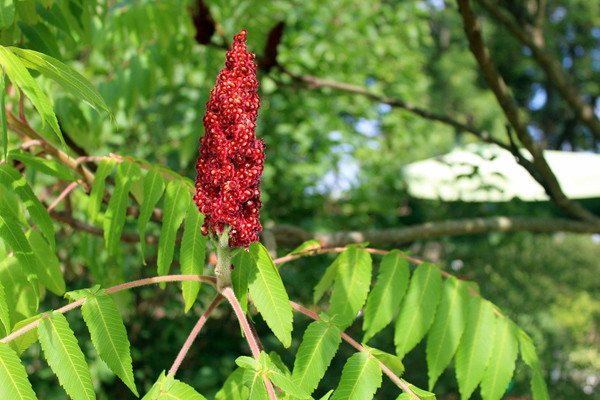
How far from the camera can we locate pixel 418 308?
74.5 inches

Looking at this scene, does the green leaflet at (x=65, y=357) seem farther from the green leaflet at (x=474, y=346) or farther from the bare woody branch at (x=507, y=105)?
the bare woody branch at (x=507, y=105)

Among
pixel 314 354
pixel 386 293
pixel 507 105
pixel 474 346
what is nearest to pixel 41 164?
pixel 314 354

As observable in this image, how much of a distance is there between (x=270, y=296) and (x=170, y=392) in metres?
0.36

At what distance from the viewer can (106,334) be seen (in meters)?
1.41

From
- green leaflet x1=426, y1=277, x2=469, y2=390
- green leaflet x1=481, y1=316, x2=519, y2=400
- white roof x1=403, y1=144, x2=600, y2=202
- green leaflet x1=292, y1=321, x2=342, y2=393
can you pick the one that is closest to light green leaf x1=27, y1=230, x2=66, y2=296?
green leaflet x1=292, y1=321, x2=342, y2=393

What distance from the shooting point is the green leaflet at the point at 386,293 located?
184cm

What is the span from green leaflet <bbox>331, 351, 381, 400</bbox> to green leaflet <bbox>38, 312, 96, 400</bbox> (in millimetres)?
587

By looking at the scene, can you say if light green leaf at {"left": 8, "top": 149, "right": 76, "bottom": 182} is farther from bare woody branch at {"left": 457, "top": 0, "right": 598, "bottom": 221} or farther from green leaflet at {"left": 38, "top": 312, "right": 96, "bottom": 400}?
bare woody branch at {"left": 457, "top": 0, "right": 598, "bottom": 221}

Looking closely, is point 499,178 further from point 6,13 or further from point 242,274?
point 6,13

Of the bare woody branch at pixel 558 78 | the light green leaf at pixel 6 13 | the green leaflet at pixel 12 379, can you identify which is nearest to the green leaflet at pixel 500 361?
the green leaflet at pixel 12 379

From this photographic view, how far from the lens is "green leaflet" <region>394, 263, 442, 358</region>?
182cm

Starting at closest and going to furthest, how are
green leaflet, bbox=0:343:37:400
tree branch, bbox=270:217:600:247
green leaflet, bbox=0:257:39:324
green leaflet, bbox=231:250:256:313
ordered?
green leaflet, bbox=0:343:37:400
green leaflet, bbox=231:250:256:313
green leaflet, bbox=0:257:39:324
tree branch, bbox=270:217:600:247

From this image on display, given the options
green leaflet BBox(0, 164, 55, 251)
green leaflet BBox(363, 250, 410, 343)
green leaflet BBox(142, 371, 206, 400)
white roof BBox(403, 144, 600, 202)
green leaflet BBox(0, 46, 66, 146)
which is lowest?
white roof BBox(403, 144, 600, 202)

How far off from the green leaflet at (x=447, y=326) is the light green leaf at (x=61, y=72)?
1216 mm
